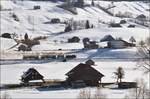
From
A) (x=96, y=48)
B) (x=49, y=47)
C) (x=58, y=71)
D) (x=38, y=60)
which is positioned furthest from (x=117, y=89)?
(x=49, y=47)

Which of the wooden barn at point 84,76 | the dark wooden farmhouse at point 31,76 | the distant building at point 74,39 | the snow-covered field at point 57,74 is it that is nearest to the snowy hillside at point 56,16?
the distant building at point 74,39

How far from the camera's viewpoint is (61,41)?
148 feet

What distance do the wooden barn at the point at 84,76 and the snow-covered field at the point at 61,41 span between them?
87 cm

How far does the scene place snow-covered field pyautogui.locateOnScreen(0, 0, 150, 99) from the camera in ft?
71.4

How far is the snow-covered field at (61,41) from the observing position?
2177 cm

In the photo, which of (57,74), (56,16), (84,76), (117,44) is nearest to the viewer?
(84,76)

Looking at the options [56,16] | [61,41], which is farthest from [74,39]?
[56,16]

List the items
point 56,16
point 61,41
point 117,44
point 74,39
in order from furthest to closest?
point 56,16 → point 61,41 → point 74,39 → point 117,44

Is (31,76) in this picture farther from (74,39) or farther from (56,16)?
(56,16)

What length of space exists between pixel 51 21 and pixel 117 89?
40.0 meters

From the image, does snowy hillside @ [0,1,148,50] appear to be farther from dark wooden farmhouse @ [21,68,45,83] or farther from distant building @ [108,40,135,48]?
dark wooden farmhouse @ [21,68,45,83]

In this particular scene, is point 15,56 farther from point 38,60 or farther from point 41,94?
point 41,94

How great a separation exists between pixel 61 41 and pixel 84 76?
22.8m

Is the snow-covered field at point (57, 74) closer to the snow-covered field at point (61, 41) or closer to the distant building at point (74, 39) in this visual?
the snow-covered field at point (61, 41)
